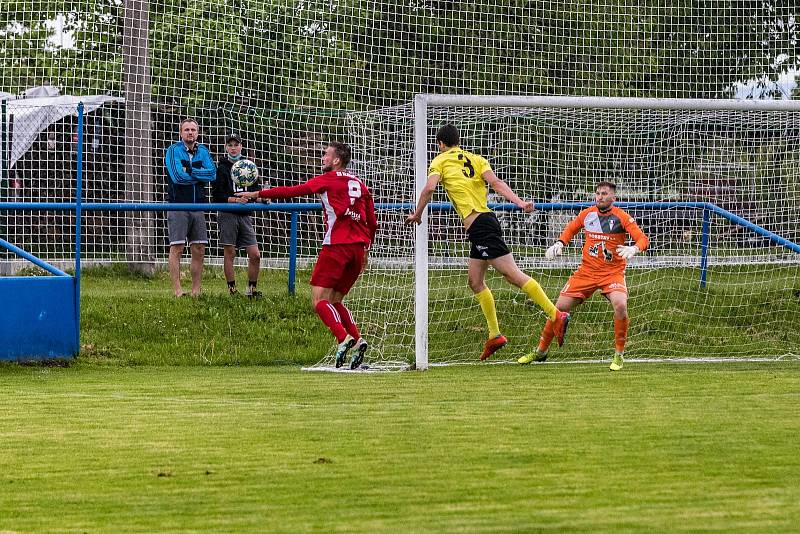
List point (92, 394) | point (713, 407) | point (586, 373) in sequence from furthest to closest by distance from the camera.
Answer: point (586, 373), point (92, 394), point (713, 407)

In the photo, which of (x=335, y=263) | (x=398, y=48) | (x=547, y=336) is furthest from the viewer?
(x=398, y=48)

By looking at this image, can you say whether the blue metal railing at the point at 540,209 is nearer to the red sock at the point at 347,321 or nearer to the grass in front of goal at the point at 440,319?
the grass in front of goal at the point at 440,319

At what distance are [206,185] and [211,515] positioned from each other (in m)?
10.3

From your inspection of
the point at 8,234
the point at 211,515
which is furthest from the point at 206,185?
the point at 211,515

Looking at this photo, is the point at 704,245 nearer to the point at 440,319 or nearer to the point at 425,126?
the point at 440,319

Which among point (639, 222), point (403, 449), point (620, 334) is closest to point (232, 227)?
point (639, 222)

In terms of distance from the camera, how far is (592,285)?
12227mm

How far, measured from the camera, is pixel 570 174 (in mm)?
15758

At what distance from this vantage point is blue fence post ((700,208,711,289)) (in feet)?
51.1

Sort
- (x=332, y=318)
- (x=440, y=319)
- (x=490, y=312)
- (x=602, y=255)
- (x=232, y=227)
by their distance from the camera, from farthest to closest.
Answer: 1. (x=232, y=227)
2. (x=440, y=319)
3. (x=602, y=255)
4. (x=490, y=312)
5. (x=332, y=318)

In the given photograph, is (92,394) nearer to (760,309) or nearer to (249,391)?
(249,391)

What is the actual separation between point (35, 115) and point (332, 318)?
599 cm

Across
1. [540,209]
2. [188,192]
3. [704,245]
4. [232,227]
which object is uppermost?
[188,192]

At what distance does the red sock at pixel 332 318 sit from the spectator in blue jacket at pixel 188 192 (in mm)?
3864
